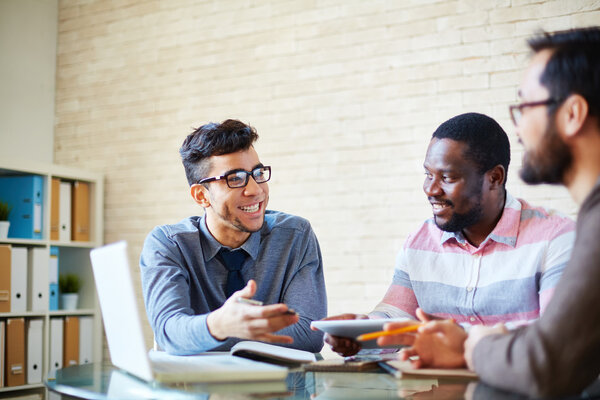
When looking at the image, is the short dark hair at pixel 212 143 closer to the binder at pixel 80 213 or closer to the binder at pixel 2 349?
the binder at pixel 2 349

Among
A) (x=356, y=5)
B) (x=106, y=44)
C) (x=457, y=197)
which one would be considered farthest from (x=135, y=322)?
(x=106, y=44)

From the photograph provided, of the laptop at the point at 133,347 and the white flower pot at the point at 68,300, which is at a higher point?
the laptop at the point at 133,347

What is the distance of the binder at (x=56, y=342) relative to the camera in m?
3.94

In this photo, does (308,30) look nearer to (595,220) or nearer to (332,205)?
(332,205)

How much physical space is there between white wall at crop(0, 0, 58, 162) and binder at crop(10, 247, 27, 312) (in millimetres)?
814

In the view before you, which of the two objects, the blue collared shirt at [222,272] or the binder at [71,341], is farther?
the binder at [71,341]

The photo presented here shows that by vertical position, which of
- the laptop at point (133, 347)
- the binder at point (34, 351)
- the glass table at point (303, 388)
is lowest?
the binder at point (34, 351)

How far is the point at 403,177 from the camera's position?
351 centimetres

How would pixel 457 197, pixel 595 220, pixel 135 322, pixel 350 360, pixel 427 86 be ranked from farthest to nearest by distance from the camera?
pixel 427 86 < pixel 457 197 < pixel 350 360 < pixel 135 322 < pixel 595 220

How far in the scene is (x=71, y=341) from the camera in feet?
13.3

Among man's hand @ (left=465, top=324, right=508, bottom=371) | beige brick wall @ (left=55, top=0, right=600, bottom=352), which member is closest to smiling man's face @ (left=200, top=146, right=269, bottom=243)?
man's hand @ (left=465, top=324, right=508, bottom=371)

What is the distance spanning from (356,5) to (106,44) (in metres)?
1.84

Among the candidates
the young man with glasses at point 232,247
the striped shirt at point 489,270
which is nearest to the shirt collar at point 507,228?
the striped shirt at point 489,270

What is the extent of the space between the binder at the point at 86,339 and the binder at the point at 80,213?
1.73ft
